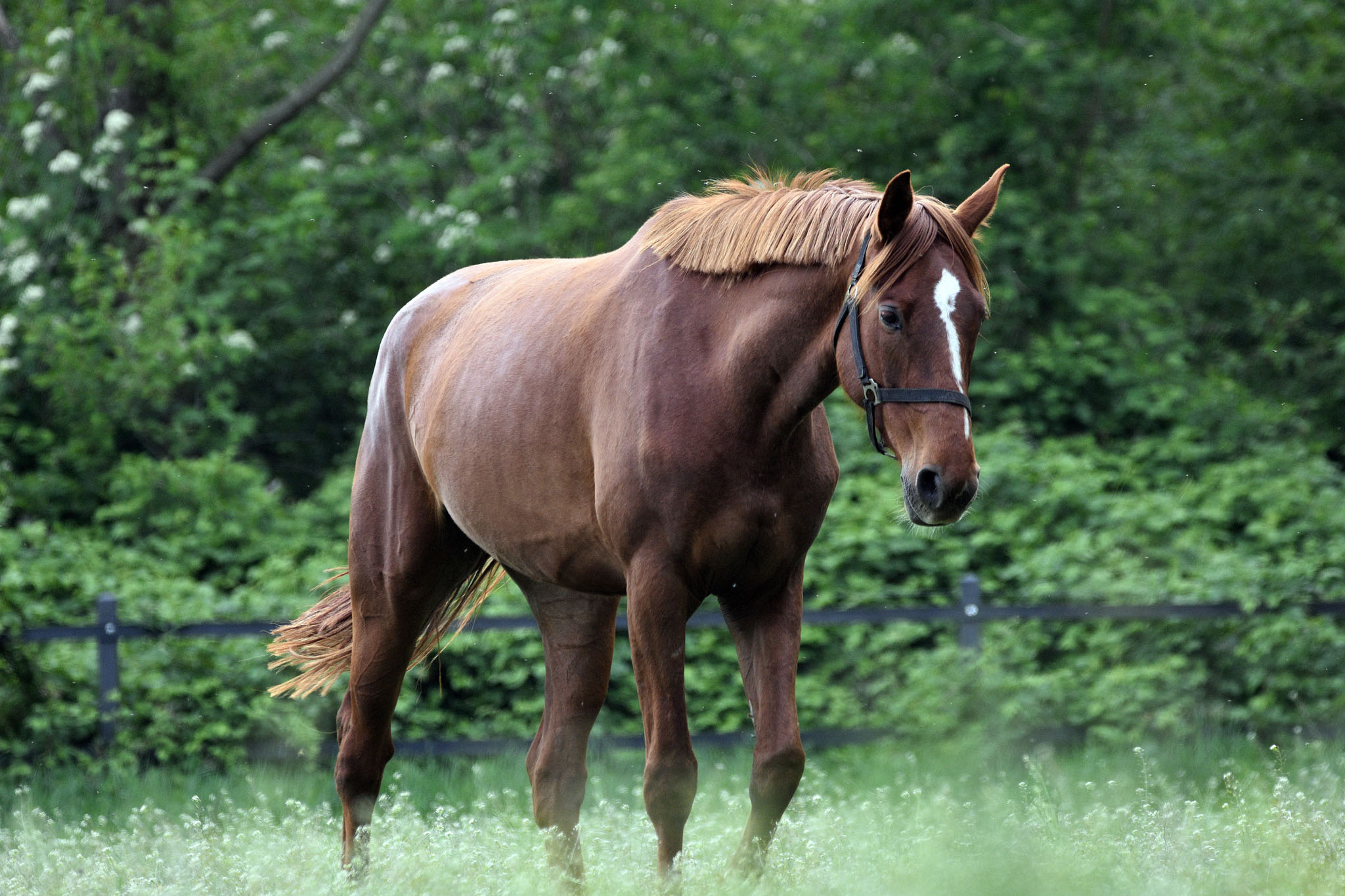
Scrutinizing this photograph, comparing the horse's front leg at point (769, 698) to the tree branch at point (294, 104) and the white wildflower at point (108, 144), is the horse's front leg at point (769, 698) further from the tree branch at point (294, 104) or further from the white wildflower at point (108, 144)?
the tree branch at point (294, 104)

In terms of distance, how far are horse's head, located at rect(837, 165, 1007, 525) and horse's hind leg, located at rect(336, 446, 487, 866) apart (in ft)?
6.68

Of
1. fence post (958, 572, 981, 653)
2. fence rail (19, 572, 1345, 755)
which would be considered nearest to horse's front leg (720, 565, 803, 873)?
fence rail (19, 572, 1345, 755)

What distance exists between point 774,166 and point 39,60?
618 centimetres

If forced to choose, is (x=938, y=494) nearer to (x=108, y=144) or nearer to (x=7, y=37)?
(x=108, y=144)

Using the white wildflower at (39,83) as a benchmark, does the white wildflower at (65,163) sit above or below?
below

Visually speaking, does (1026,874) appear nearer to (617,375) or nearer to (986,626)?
(617,375)

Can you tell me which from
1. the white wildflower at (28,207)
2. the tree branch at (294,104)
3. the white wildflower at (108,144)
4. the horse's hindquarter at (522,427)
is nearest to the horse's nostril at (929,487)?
the horse's hindquarter at (522,427)

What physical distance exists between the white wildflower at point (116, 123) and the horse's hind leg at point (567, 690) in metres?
7.35

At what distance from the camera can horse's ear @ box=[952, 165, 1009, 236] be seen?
11.4 feet

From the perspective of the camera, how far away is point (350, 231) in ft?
41.2

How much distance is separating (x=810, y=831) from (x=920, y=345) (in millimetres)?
2165

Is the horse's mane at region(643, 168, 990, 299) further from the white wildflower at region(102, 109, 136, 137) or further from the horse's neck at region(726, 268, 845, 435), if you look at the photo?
the white wildflower at region(102, 109, 136, 137)

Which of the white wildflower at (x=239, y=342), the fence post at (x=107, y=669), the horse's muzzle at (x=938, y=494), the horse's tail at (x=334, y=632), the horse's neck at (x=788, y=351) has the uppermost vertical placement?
the horse's neck at (x=788, y=351)

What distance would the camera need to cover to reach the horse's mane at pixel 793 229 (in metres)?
3.32
